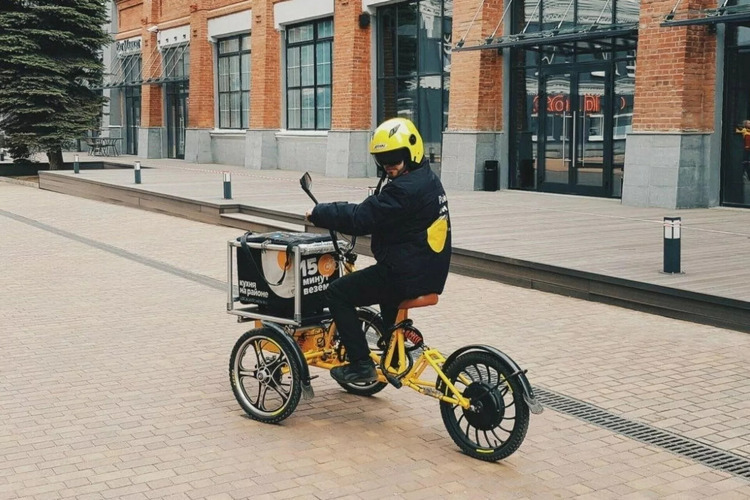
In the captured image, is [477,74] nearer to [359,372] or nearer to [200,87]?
[359,372]

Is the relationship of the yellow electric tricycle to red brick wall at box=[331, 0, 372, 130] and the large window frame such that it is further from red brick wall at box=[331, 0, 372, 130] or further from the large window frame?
red brick wall at box=[331, 0, 372, 130]

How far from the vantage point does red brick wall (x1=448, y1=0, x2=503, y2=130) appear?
20.6 m

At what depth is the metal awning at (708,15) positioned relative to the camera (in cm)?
1495

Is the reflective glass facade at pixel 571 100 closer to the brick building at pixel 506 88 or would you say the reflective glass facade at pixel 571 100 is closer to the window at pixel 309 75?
the brick building at pixel 506 88

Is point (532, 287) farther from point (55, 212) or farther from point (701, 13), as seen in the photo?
point (55, 212)

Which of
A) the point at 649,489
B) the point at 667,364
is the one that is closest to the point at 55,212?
the point at 667,364

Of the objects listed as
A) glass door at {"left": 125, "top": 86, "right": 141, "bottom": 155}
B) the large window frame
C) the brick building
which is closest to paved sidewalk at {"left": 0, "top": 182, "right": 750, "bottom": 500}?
the brick building

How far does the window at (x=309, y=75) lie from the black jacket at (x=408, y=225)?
74.2ft

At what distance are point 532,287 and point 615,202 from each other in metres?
7.57

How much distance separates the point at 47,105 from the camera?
30266 millimetres

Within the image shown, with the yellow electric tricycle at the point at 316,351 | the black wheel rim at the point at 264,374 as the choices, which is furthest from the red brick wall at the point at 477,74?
the black wheel rim at the point at 264,374

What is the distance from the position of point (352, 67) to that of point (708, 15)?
37.3 feet

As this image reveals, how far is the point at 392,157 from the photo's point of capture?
5504 millimetres

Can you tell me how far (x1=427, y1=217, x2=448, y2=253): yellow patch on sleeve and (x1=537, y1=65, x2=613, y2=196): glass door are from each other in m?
13.6
